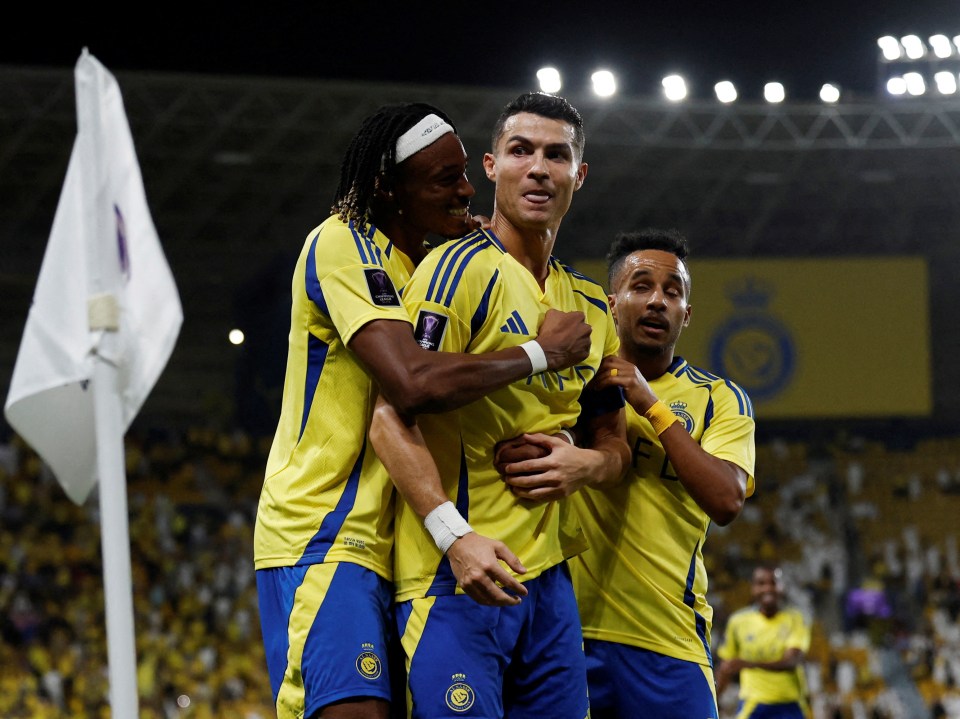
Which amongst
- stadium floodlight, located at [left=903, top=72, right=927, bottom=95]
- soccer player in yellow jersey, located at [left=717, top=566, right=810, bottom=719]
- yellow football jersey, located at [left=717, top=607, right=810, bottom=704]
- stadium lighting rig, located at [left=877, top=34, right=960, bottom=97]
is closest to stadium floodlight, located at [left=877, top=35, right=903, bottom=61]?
stadium lighting rig, located at [left=877, top=34, right=960, bottom=97]

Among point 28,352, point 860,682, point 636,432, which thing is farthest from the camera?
point 860,682

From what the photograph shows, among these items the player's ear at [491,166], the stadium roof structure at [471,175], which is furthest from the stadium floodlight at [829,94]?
the player's ear at [491,166]

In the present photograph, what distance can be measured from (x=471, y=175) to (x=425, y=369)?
16947 millimetres

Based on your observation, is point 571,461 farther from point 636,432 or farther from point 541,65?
point 541,65

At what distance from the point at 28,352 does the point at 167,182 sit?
17.2m

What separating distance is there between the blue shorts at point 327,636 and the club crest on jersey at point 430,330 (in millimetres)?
600

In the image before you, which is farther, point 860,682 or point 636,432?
point 860,682

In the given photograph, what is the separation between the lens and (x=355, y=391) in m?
3.44

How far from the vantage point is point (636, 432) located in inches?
171

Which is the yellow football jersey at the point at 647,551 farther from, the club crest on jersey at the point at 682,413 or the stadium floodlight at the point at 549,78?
the stadium floodlight at the point at 549,78

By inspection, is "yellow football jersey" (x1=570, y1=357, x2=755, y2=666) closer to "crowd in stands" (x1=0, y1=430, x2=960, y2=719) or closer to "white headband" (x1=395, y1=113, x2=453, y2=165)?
"white headband" (x1=395, y1=113, x2=453, y2=165)

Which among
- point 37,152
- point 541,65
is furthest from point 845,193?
point 37,152

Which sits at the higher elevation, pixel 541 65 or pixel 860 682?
pixel 541 65

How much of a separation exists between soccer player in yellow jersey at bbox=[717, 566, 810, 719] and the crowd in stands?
4.54 m
